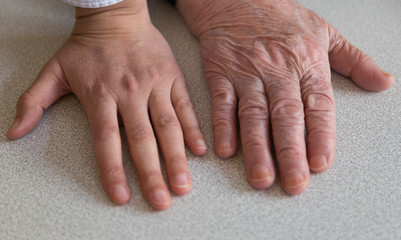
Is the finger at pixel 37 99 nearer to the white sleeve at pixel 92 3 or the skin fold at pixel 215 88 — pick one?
the skin fold at pixel 215 88

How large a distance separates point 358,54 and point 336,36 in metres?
0.07

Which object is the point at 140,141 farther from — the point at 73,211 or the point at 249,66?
the point at 249,66

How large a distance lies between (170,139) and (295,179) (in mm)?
248

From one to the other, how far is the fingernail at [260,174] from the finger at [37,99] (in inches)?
18.5

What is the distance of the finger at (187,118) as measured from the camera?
776 millimetres

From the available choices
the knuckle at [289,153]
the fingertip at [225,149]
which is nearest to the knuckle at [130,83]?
the fingertip at [225,149]

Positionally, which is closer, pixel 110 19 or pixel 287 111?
pixel 287 111

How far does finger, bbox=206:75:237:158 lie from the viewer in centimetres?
77

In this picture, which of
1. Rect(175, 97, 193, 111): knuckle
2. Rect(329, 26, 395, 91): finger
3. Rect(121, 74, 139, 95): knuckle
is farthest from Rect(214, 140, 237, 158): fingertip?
Rect(329, 26, 395, 91): finger

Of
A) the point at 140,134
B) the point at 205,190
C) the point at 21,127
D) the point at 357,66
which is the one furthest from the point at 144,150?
the point at 357,66

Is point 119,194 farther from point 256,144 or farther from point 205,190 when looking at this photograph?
point 256,144

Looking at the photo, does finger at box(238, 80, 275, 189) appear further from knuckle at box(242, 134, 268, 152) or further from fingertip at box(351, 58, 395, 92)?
fingertip at box(351, 58, 395, 92)

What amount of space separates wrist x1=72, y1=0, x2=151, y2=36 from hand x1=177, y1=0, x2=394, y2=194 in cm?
19

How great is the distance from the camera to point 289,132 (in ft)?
2.43
